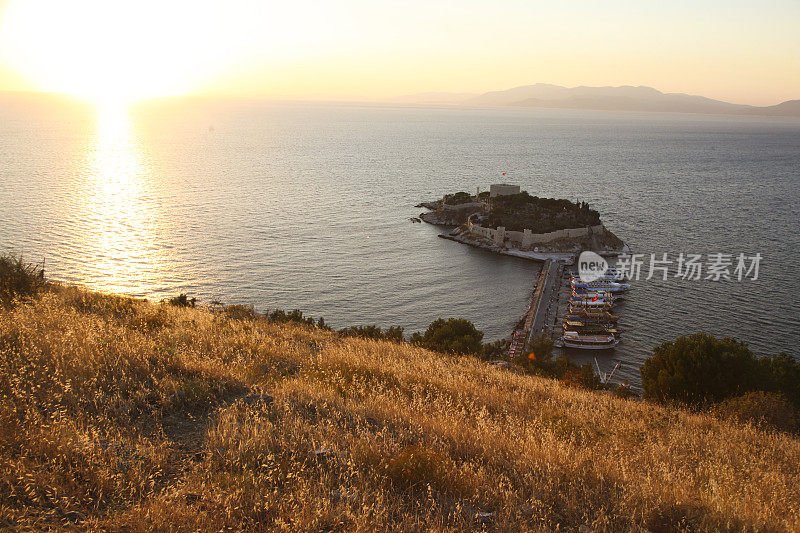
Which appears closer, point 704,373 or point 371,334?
point 704,373

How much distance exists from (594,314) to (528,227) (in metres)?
25.4

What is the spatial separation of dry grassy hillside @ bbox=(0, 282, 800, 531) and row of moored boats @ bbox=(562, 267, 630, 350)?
32201 mm

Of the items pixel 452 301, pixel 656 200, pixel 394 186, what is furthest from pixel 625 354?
pixel 394 186

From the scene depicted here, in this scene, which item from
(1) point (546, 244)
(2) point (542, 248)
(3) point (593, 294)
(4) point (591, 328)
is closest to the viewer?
(4) point (591, 328)

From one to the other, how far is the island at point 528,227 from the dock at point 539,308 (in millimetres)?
5412

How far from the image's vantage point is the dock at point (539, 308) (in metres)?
38.5

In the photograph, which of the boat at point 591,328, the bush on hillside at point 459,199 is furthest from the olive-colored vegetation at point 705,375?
the bush on hillside at point 459,199

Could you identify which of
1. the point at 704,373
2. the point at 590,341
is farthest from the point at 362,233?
the point at 704,373

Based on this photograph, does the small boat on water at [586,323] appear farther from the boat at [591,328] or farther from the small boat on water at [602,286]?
the small boat on water at [602,286]

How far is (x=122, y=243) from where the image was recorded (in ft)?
192

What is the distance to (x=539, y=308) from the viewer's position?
4472 cm

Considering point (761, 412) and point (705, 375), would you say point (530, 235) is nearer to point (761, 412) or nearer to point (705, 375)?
point (705, 375)

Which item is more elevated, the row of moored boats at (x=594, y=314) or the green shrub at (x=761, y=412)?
the green shrub at (x=761, y=412)

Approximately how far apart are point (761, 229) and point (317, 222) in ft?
204
